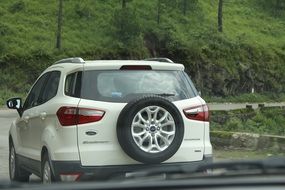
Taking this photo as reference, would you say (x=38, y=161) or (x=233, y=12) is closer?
(x=38, y=161)

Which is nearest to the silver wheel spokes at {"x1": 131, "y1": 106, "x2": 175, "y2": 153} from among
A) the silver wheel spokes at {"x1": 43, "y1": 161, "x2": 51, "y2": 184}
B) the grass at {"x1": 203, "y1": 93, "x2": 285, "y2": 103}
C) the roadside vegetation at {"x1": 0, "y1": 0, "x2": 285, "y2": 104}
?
the silver wheel spokes at {"x1": 43, "y1": 161, "x2": 51, "y2": 184}

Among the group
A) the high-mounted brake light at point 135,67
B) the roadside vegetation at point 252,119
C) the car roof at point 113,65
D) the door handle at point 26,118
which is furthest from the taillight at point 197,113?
the roadside vegetation at point 252,119

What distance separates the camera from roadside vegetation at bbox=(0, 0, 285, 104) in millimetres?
38562

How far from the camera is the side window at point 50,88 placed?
7.42 meters

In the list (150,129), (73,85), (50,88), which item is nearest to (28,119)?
(50,88)

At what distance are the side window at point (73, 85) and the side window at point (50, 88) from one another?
0.31 metres

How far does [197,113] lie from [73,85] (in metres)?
1.47

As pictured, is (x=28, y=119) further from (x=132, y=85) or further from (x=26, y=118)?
(x=132, y=85)

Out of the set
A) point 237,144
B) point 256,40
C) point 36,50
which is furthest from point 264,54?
point 237,144

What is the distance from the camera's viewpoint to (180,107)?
22.5ft

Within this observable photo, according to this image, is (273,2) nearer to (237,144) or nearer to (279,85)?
(279,85)

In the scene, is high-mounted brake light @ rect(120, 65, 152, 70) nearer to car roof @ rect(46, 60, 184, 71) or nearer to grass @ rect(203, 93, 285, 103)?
car roof @ rect(46, 60, 184, 71)

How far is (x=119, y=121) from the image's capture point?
654cm

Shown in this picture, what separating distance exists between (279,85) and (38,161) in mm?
45521
